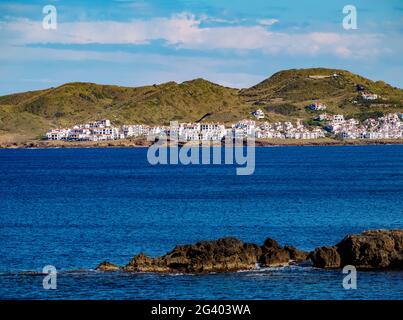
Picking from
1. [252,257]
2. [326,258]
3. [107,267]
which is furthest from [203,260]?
[326,258]

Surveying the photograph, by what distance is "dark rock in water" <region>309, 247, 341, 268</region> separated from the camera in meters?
45.6

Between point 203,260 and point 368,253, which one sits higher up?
point 368,253

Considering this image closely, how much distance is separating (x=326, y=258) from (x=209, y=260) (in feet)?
22.0

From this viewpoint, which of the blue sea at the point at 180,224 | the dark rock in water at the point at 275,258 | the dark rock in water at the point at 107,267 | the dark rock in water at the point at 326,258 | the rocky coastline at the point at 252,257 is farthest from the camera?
the dark rock in water at the point at 275,258

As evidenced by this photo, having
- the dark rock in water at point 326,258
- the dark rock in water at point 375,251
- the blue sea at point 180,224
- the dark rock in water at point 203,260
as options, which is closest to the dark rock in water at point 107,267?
the dark rock in water at point 203,260

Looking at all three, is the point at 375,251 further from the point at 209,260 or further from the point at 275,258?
the point at 209,260

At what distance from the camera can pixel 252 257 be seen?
4638 cm

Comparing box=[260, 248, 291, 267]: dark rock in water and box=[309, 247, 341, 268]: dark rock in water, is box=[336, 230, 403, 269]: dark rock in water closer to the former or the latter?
box=[309, 247, 341, 268]: dark rock in water

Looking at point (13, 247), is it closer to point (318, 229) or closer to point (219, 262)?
point (219, 262)

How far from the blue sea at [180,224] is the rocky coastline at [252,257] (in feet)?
3.84

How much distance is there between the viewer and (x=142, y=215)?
8000 cm

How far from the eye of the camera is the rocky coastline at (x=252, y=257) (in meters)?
45.0

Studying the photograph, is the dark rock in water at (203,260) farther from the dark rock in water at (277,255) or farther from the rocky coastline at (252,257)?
the dark rock in water at (277,255)
